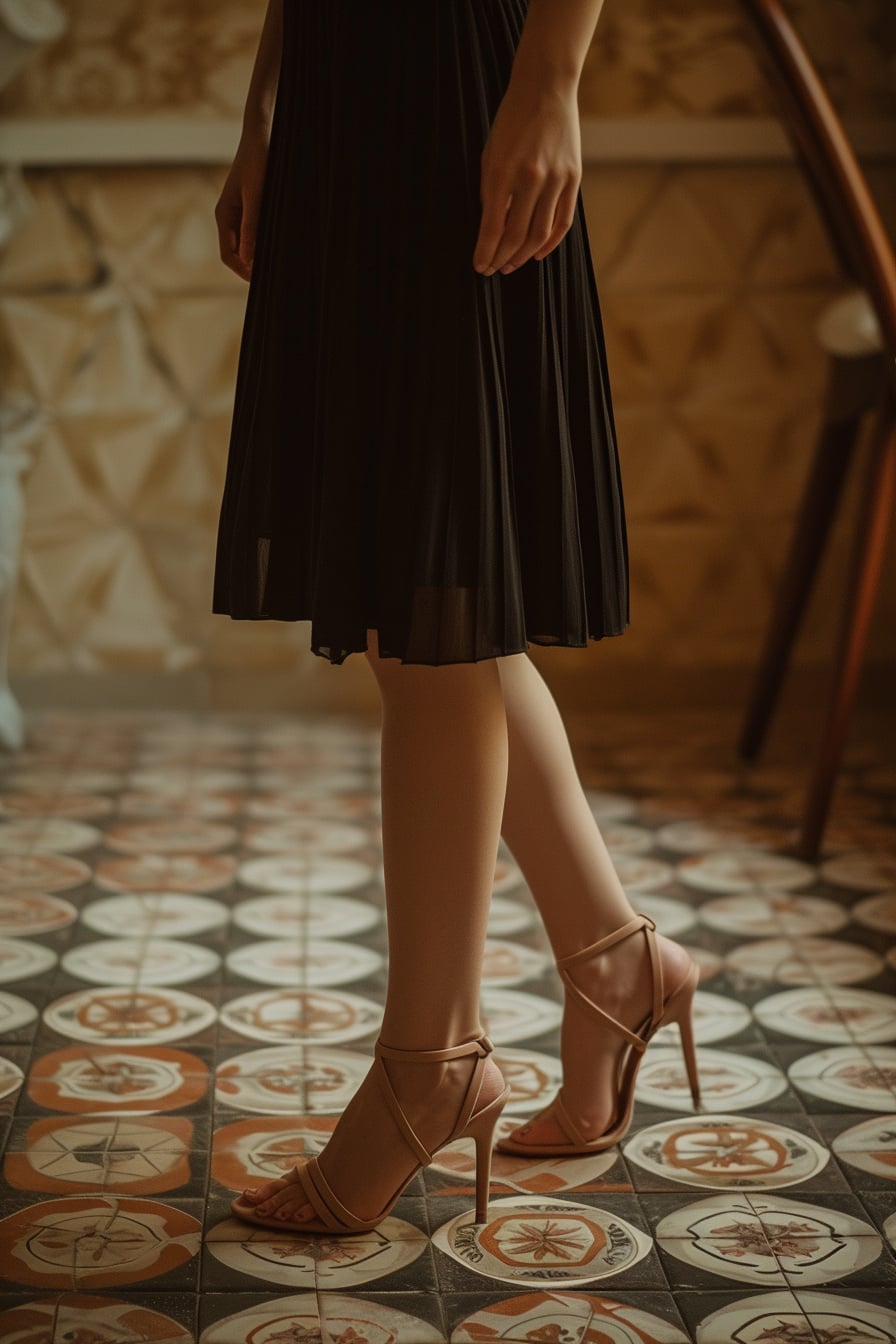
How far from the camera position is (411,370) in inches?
32.2

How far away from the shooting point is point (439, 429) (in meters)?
0.81

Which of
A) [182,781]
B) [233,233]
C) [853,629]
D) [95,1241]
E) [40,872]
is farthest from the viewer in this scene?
[182,781]

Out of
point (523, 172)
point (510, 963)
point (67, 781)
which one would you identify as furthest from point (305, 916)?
point (523, 172)

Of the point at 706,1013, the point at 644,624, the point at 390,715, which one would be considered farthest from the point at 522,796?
the point at 644,624

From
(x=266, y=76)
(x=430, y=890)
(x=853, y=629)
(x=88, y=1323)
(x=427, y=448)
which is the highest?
(x=266, y=76)

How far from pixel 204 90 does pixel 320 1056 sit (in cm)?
152

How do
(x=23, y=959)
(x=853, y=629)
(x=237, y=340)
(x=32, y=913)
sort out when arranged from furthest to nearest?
1. (x=237, y=340)
2. (x=853, y=629)
3. (x=32, y=913)
4. (x=23, y=959)

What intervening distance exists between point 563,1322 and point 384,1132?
0.15 meters

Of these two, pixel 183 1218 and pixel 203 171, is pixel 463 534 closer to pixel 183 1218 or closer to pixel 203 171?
pixel 183 1218

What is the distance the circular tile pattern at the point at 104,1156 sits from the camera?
0.96 m

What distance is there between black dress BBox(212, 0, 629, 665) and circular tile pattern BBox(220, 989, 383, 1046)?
46cm

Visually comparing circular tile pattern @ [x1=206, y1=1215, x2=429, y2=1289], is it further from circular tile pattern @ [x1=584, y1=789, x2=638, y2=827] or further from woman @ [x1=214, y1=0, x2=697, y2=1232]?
circular tile pattern @ [x1=584, y1=789, x2=638, y2=827]

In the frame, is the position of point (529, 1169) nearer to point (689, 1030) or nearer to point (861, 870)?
point (689, 1030)

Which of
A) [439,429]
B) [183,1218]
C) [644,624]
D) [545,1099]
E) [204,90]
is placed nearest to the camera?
[439,429]
